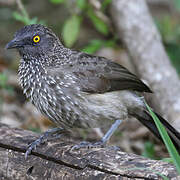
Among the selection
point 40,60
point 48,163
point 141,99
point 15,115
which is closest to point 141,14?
point 141,99

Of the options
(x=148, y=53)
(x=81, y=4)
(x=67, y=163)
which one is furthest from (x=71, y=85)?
(x=148, y=53)

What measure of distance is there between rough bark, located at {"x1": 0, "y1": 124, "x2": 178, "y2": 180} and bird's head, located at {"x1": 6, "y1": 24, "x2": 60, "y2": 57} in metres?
1.01

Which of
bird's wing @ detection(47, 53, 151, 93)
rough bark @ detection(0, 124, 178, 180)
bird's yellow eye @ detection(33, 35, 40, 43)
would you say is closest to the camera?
rough bark @ detection(0, 124, 178, 180)

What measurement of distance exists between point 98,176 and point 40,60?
5.99 ft

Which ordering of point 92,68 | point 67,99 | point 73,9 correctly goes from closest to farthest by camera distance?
point 67,99 < point 92,68 < point 73,9

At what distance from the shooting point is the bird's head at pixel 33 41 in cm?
467

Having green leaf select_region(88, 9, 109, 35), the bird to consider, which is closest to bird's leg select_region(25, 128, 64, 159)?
the bird

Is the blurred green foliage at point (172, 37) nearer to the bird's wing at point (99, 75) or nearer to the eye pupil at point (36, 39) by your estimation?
the bird's wing at point (99, 75)

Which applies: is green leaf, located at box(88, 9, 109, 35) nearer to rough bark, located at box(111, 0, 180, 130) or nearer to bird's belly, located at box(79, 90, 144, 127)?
rough bark, located at box(111, 0, 180, 130)

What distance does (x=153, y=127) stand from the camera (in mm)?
5242

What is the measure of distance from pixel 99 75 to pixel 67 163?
1321mm

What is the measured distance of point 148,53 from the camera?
6.41 metres

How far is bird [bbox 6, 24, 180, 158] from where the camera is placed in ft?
14.7

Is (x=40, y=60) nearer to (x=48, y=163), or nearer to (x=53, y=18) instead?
(x=48, y=163)
